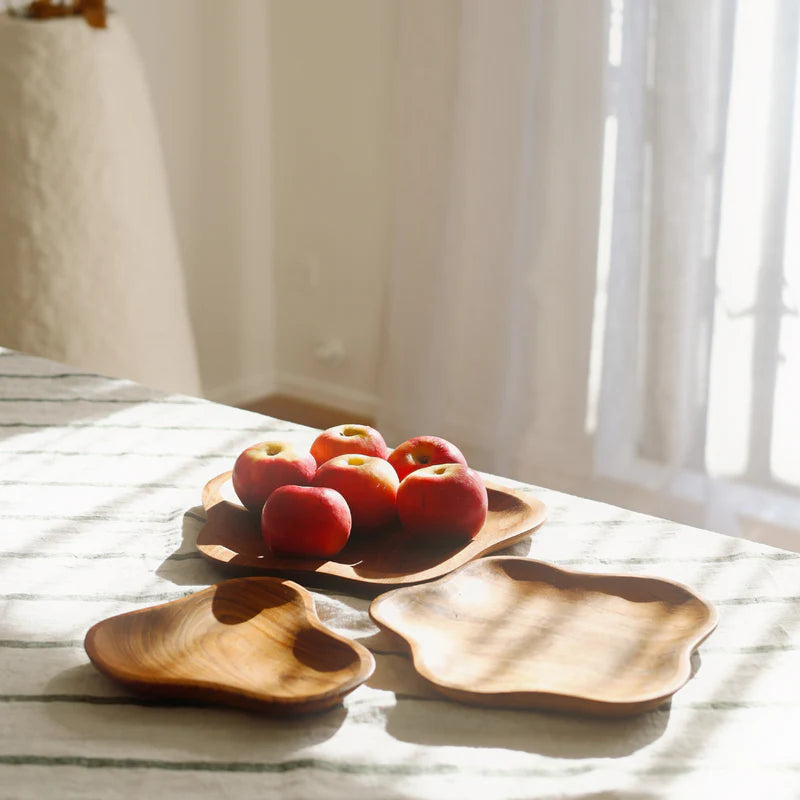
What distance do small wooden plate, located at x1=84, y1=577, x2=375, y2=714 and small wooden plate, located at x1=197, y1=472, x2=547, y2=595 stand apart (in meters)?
0.05

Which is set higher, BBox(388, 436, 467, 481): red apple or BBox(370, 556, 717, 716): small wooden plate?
BBox(388, 436, 467, 481): red apple

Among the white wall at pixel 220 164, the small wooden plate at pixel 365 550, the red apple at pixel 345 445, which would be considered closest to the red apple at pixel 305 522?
the small wooden plate at pixel 365 550

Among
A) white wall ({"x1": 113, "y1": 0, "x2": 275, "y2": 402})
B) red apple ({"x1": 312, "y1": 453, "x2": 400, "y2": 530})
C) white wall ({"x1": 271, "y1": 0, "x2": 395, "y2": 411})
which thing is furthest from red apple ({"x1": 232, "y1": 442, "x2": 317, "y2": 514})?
white wall ({"x1": 113, "y1": 0, "x2": 275, "y2": 402})

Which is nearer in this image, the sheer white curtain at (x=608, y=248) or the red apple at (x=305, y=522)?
the red apple at (x=305, y=522)

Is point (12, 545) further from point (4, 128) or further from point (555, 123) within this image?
point (555, 123)

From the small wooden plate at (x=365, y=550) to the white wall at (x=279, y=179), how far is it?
7.03 feet

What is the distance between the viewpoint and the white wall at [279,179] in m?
3.12

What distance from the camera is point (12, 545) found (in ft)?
3.20

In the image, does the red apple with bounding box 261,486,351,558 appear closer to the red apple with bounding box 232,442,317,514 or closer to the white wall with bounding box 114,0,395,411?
the red apple with bounding box 232,442,317,514

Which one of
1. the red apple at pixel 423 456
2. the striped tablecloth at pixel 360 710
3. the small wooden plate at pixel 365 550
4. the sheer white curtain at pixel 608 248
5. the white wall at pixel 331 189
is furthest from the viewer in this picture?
the white wall at pixel 331 189

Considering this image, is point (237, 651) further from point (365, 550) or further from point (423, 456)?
point (423, 456)

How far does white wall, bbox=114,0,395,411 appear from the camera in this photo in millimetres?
3119

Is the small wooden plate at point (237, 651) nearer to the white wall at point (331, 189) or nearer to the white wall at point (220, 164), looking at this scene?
the white wall at point (331, 189)

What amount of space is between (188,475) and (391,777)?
0.55 metres
